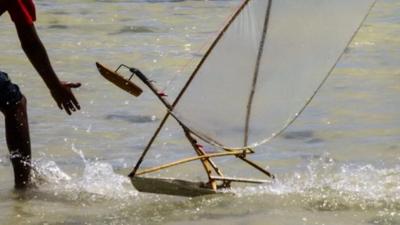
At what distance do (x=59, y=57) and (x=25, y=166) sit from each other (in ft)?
15.6

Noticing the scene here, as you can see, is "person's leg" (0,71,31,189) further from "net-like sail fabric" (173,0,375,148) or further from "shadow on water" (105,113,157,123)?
"shadow on water" (105,113,157,123)

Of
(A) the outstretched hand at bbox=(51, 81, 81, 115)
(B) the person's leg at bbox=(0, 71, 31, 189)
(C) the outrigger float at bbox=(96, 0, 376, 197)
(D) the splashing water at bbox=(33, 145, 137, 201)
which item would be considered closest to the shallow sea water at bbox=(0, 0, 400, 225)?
(D) the splashing water at bbox=(33, 145, 137, 201)

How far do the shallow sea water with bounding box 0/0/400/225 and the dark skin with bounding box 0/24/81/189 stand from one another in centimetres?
15

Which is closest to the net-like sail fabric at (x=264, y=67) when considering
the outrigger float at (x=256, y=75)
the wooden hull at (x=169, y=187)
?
the outrigger float at (x=256, y=75)

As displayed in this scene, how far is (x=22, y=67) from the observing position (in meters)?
9.12

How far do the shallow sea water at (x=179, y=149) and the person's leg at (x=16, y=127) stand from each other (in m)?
0.12

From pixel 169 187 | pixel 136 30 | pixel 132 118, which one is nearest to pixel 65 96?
pixel 169 187

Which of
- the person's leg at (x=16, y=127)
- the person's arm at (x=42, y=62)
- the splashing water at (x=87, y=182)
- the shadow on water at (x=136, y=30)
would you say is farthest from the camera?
the shadow on water at (x=136, y=30)

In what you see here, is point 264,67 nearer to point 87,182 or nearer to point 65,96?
point 65,96

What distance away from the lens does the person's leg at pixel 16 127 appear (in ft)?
16.1

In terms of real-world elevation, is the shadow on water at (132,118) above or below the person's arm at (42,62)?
below

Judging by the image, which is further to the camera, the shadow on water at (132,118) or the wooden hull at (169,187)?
the shadow on water at (132,118)

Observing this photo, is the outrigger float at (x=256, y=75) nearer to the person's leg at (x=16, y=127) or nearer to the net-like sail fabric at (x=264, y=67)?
the net-like sail fabric at (x=264, y=67)

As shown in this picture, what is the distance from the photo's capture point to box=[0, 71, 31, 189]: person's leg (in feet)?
16.1
